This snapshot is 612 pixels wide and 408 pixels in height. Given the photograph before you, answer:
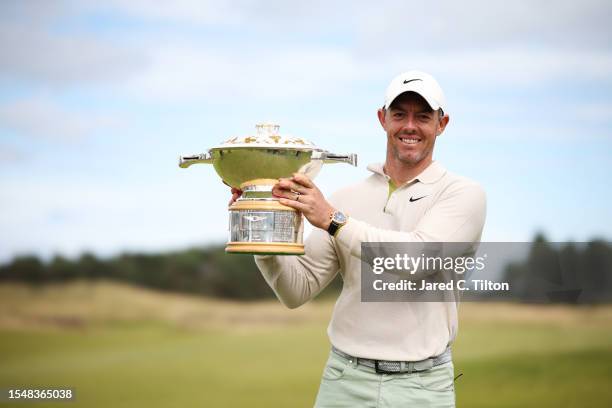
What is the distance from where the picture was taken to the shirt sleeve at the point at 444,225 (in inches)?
146

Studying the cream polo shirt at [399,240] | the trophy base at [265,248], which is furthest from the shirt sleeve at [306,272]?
the trophy base at [265,248]

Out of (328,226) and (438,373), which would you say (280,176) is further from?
(438,373)

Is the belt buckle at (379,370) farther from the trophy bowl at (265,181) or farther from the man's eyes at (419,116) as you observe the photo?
the man's eyes at (419,116)

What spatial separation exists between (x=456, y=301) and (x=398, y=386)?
22.0 inches

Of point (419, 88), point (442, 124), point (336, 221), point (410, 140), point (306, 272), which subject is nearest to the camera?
point (336, 221)

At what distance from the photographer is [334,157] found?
394 cm

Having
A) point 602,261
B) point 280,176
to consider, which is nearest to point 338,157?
point 280,176

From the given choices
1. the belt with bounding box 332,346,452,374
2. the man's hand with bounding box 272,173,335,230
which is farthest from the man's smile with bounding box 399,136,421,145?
the belt with bounding box 332,346,452,374

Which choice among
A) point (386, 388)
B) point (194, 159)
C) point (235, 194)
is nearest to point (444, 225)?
point (386, 388)

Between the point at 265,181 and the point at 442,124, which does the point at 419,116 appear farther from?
the point at 265,181

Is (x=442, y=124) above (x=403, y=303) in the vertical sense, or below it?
above

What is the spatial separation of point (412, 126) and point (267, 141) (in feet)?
2.56

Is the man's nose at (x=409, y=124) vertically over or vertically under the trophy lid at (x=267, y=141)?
over

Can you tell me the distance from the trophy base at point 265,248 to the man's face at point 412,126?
2.53 feet
